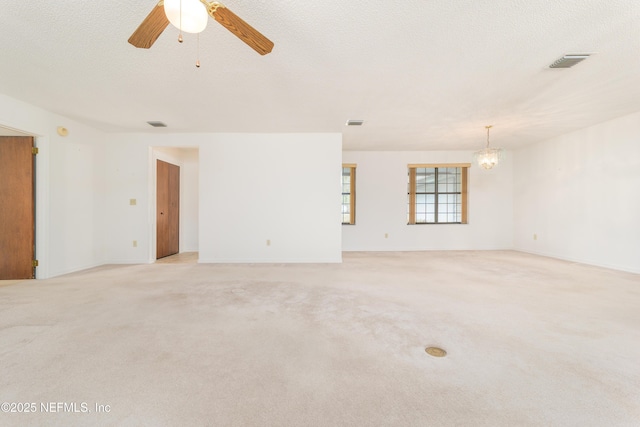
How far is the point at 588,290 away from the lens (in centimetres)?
335

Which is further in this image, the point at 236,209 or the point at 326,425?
the point at 236,209

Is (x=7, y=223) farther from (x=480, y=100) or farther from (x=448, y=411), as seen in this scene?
(x=480, y=100)

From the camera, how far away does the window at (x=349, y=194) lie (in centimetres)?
688

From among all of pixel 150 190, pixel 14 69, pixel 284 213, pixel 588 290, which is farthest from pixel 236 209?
pixel 588 290

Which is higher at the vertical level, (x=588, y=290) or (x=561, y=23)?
(x=561, y=23)

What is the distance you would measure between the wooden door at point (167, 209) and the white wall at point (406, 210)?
421cm

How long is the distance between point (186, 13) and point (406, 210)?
6.32 meters

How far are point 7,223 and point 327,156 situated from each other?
5.18 m

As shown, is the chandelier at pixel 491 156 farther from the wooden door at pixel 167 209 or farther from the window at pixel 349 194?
the wooden door at pixel 167 209

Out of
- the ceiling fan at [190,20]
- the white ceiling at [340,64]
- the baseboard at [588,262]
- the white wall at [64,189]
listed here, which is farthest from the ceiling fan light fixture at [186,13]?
the baseboard at [588,262]

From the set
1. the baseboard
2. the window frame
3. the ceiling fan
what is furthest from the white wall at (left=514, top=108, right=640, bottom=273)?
the ceiling fan

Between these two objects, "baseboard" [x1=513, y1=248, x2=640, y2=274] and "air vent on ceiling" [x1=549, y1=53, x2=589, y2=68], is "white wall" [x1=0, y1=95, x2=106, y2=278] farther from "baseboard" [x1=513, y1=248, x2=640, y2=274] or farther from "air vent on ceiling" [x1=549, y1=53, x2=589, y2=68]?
"baseboard" [x1=513, y1=248, x2=640, y2=274]

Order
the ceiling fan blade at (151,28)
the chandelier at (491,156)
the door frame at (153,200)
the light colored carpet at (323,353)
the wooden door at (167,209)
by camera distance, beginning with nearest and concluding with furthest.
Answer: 1. the light colored carpet at (323,353)
2. the ceiling fan blade at (151,28)
3. the chandelier at (491,156)
4. the door frame at (153,200)
5. the wooden door at (167,209)

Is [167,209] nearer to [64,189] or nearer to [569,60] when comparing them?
[64,189]
